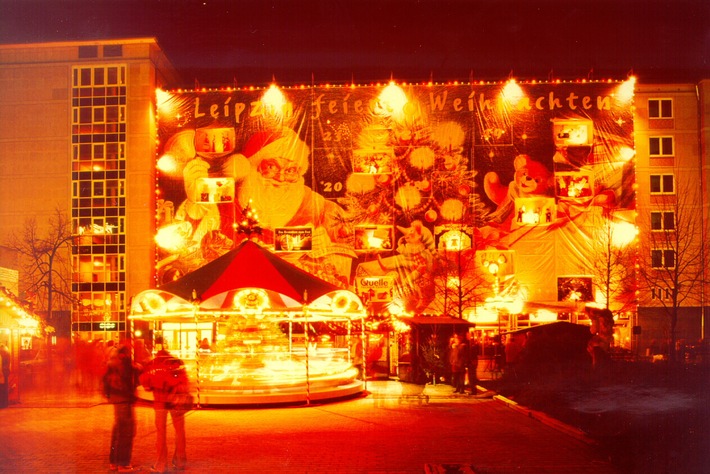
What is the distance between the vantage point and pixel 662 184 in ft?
157

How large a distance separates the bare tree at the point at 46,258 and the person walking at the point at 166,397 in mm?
36725

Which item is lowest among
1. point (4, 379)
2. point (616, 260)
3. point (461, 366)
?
point (461, 366)

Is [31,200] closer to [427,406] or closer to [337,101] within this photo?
[337,101]

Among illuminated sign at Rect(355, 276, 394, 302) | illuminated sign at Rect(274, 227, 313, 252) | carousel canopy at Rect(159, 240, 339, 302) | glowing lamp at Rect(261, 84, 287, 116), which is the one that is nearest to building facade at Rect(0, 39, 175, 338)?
glowing lamp at Rect(261, 84, 287, 116)

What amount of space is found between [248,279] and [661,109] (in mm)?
36079

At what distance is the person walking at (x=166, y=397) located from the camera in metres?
10.8

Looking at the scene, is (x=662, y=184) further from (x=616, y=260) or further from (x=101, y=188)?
(x=101, y=188)

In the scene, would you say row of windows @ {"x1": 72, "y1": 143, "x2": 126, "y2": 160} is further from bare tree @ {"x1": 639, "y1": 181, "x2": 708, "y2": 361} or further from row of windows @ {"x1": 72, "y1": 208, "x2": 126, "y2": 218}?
bare tree @ {"x1": 639, "y1": 181, "x2": 708, "y2": 361}

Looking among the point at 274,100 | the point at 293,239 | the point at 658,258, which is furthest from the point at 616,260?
the point at 274,100

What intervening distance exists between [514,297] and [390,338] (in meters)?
11.4

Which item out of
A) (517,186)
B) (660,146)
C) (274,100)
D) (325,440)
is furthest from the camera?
(660,146)

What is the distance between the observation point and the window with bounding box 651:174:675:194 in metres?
47.7

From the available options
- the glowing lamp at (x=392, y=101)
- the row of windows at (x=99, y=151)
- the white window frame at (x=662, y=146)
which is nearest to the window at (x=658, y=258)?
the white window frame at (x=662, y=146)

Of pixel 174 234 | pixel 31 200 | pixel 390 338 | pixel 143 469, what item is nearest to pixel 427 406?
pixel 143 469
